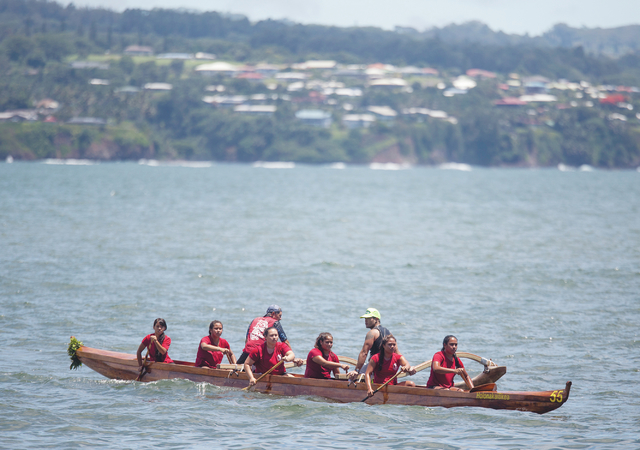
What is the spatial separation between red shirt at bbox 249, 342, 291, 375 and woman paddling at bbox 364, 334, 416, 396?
1.89 m

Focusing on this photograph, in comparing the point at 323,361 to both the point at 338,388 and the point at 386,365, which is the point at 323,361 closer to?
the point at 338,388

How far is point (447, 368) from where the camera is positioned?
14297 mm

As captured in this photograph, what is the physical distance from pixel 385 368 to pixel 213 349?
3.61m

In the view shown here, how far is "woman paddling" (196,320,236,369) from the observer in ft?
51.3

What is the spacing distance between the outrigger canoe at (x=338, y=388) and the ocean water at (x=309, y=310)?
8.6 inches

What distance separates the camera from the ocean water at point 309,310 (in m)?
13.8

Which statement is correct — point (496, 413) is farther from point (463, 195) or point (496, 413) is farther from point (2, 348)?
point (463, 195)

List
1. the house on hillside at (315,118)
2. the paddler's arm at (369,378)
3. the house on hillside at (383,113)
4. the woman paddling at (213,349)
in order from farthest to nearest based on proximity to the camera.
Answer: the house on hillside at (383,113) < the house on hillside at (315,118) < the woman paddling at (213,349) < the paddler's arm at (369,378)

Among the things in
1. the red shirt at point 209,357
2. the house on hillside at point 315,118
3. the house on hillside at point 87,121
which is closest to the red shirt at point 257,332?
the red shirt at point 209,357

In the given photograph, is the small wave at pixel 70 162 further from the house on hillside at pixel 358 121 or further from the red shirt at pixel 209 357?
Result: the red shirt at pixel 209 357

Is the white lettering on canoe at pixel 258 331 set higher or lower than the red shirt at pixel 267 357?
higher

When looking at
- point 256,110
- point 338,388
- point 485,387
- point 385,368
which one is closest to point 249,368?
point 338,388

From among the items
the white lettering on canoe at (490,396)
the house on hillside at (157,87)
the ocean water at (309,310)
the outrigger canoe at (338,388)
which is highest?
the house on hillside at (157,87)

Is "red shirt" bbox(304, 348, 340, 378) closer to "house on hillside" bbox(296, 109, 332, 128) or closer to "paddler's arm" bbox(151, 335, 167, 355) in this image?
"paddler's arm" bbox(151, 335, 167, 355)
